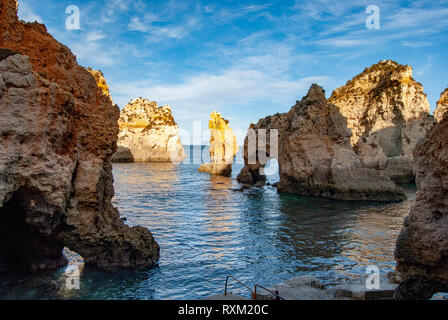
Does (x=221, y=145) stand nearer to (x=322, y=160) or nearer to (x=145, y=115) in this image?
(x=322, y=160)

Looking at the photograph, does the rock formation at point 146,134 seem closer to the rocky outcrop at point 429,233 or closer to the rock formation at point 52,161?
the rock formation at point 52,161

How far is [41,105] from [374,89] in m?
67.8

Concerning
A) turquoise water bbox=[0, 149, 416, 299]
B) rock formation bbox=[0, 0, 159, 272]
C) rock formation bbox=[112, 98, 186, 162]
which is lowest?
turquoise water bbox=[0, 149, 416, 299]

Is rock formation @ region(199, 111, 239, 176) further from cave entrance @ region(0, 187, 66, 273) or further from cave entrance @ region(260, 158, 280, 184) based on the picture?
cave entrance @ region(0, 187, 66, 273)

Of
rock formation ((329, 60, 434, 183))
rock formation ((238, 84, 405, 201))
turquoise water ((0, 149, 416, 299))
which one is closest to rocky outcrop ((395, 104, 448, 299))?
turquoise water ((0, 149, 416, 299))

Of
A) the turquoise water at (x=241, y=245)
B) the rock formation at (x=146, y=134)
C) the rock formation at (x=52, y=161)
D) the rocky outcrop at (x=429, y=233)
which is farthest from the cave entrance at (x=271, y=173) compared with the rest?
the rocky outcrop at (x=429, y=233)

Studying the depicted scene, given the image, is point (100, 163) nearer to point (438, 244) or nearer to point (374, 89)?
point (438, 244)

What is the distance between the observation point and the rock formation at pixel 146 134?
110 metres

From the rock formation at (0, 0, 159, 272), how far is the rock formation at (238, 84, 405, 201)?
25.2 m

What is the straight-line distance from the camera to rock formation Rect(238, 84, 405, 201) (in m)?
33.1

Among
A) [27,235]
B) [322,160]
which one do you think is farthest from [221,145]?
[27,235]

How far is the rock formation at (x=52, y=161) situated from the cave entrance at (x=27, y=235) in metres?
A: 0.03

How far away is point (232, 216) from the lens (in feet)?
86.5

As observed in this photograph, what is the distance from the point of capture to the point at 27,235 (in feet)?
34.1
